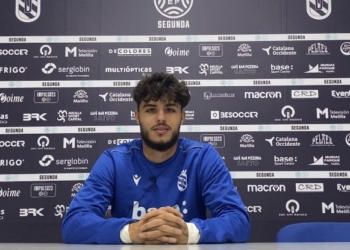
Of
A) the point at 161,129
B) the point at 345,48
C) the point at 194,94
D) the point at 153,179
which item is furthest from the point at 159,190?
the point at 345,48

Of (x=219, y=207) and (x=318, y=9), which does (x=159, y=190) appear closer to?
(x=219, y=207)

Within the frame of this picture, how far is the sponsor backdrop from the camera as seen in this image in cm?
318

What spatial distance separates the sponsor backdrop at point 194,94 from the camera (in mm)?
3176

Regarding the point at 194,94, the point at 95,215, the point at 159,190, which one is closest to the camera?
the point at 95,215

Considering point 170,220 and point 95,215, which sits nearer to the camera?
point 170,220

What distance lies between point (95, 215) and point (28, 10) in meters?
2.29

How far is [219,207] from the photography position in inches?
68.4

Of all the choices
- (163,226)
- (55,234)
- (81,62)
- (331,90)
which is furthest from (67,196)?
(331,90)

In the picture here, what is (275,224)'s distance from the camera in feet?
10.3

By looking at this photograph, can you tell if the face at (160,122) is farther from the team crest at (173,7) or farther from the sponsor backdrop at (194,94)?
the team crest at (173,7)

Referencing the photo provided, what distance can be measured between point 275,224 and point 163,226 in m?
1.87

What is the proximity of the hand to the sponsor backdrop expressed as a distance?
173cm

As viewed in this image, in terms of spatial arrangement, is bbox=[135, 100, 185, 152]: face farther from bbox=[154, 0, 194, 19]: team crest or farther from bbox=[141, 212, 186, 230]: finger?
bbox=[154, 0, 194, 19]: team crest

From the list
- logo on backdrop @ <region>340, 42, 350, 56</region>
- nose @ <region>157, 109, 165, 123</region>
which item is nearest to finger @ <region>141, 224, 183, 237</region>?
nose @ <region>157, 109, 165, 123</region>
